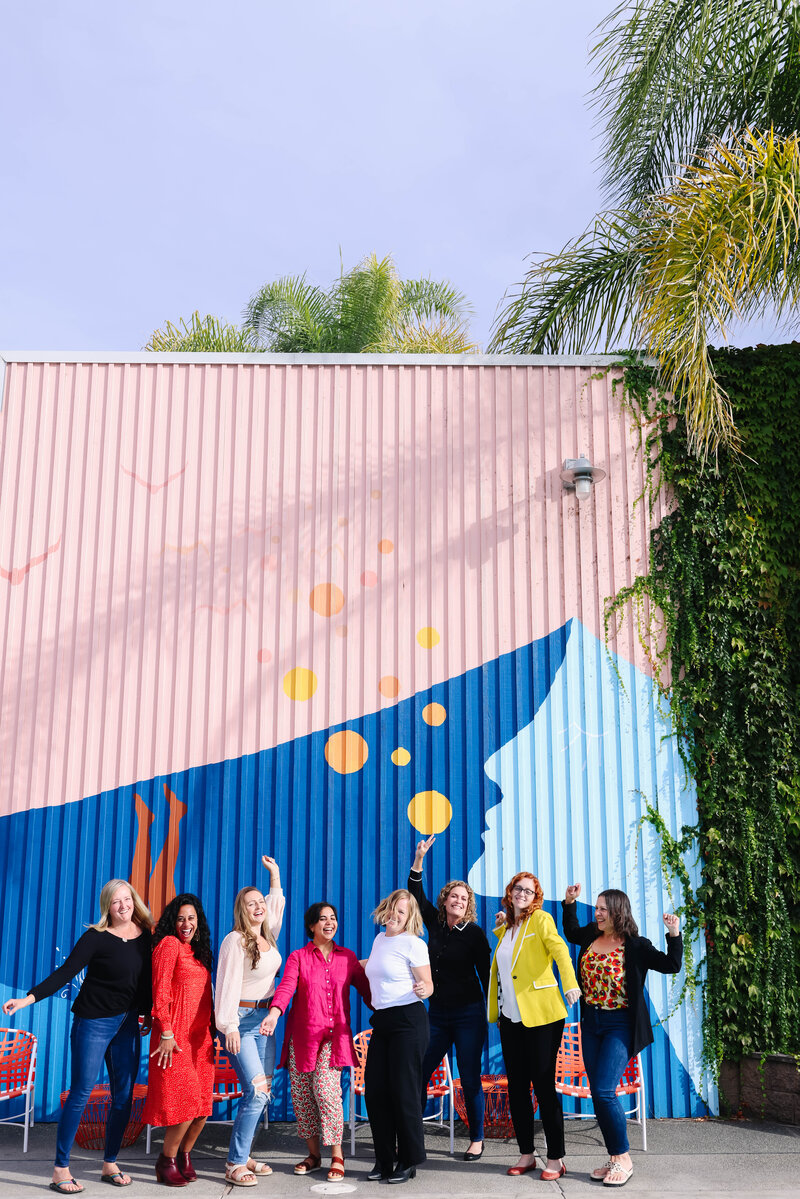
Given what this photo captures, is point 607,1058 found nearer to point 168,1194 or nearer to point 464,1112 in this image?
point 464,1112

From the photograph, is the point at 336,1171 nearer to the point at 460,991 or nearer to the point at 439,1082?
the point at 439,1082

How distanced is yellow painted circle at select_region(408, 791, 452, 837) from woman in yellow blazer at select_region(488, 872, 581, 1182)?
1.48 metres

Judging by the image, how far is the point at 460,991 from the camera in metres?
5.81

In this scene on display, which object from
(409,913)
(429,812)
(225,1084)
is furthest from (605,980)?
(225,1084)

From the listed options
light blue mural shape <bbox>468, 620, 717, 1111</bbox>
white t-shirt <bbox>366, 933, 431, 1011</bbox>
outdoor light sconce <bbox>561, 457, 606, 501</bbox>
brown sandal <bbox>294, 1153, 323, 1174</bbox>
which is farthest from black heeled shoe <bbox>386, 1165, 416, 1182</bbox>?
outdoor light sconce <bbox>561, 457, 606, 501</bbox>

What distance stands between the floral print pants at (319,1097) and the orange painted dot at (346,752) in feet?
6.98

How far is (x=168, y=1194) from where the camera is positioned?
512 cm

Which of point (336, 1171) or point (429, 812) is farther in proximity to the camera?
point (429, 812)

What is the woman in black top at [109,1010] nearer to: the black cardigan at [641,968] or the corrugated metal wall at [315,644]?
the corrugated metal wall at [315,644]

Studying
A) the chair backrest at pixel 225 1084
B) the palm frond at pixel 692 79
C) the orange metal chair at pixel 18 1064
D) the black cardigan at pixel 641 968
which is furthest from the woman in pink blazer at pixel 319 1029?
the palm frond at pixel 692 79

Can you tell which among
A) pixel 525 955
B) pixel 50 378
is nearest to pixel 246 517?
pixel 50 378

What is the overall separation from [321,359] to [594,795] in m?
4.18

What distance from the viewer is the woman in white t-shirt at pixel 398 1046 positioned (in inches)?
205

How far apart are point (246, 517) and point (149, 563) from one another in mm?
854
